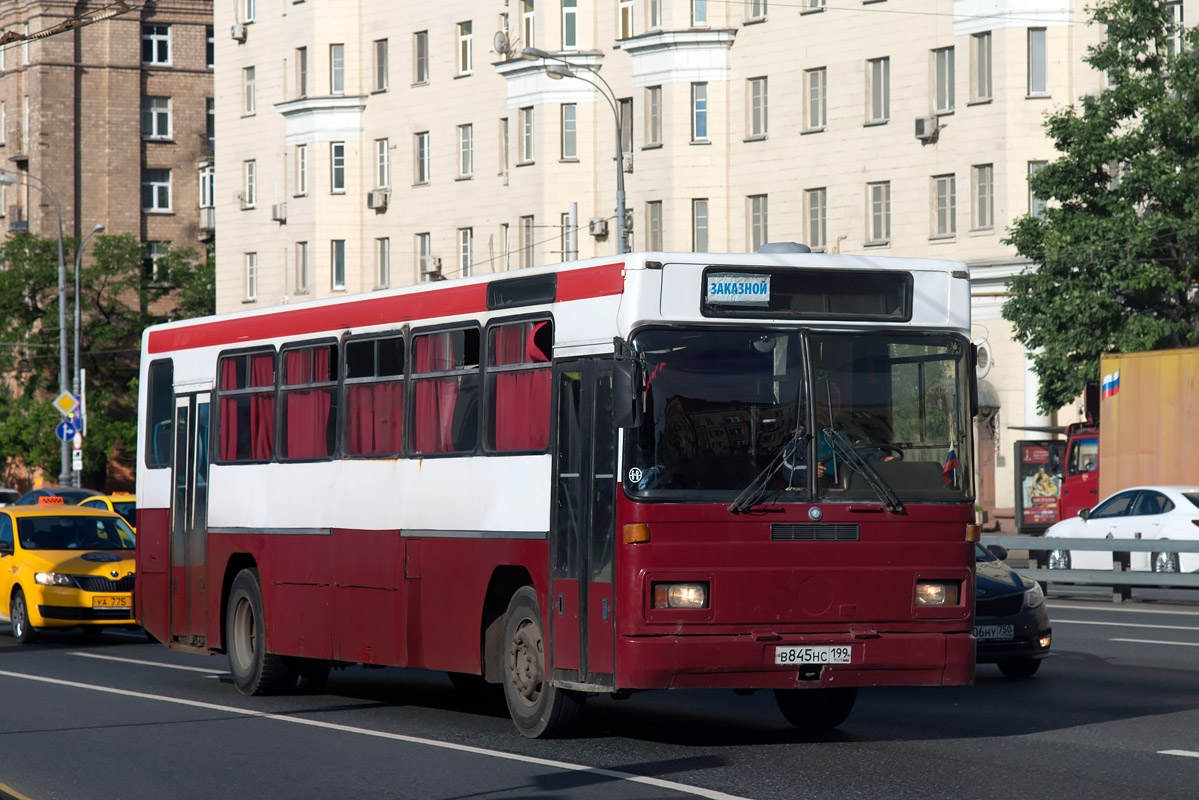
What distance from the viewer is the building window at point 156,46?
78562mm

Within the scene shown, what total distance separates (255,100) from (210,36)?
43.8ft

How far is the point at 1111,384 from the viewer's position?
31.8 metres

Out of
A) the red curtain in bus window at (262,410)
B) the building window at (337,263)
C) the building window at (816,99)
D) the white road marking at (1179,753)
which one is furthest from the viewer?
the building window at (337,263)

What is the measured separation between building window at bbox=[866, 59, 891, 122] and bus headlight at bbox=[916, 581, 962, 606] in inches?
1541

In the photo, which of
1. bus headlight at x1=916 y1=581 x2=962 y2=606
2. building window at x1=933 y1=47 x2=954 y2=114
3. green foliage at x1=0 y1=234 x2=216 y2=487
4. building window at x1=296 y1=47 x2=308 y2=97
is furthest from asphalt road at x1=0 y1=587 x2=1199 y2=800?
green foliage at x1=0 y1=234 x2=216 y2=487

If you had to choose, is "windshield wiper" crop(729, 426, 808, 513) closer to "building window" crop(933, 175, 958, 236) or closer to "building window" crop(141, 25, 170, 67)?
"building window" crop(933, 175, 958, 236)

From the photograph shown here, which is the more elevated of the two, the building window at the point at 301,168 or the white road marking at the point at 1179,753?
the building window at the point at 301,168

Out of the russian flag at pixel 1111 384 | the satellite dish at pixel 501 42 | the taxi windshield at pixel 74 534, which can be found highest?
the satellite dish at pixel 501 42

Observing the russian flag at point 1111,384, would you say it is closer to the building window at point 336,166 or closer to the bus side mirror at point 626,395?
the bus side mirror at point 626,395

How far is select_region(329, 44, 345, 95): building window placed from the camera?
2505 inches

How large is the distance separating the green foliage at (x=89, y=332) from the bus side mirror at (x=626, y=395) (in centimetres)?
5879

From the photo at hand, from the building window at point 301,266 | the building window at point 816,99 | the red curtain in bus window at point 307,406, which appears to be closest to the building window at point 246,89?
the building window at point 301,266

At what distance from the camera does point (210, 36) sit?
79188 millimetres

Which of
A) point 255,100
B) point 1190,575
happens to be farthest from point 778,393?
point 255,100
